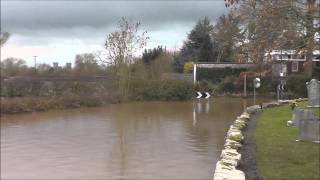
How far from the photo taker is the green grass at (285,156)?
9133 mm

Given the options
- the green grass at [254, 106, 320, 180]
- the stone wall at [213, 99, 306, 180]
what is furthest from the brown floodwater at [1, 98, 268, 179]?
the green grass at [254, 106, 320, 180]

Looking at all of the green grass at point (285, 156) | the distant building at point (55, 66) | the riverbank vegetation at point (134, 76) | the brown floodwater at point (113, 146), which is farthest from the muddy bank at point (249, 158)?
the distant building at point (55, 66)

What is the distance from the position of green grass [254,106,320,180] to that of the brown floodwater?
1.61m

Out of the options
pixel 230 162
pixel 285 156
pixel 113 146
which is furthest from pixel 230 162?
pixel 113 146

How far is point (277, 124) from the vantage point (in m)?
17.8

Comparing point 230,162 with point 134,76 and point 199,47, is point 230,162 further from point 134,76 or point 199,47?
point 199,47

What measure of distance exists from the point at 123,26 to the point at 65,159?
28537 mm

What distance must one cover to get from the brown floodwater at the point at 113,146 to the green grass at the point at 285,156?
1613mm

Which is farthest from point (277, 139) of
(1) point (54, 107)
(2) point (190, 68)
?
(2) point (190, 68)

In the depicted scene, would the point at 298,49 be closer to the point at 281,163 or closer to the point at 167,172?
the point at 281,163

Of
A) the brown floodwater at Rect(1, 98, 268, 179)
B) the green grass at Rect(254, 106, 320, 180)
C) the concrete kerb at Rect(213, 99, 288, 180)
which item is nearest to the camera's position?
the concrete kerb at Rect(213, 99, 288, 180)

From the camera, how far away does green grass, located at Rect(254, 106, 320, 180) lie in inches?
360

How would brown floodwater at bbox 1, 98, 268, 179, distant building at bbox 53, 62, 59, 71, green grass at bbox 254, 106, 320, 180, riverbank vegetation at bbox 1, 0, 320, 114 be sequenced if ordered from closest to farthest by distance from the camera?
green grass at bbox 254, 106, 320, 180, brown floodwater at bbox 1, 98, 268, 179, riverbank vegetation at bbox 1, 0, 320, 114, distant building at bbox 53, 62, 59, 71

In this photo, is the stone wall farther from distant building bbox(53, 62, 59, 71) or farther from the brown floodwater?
distant building bbox(53, 62, 59, 71)
